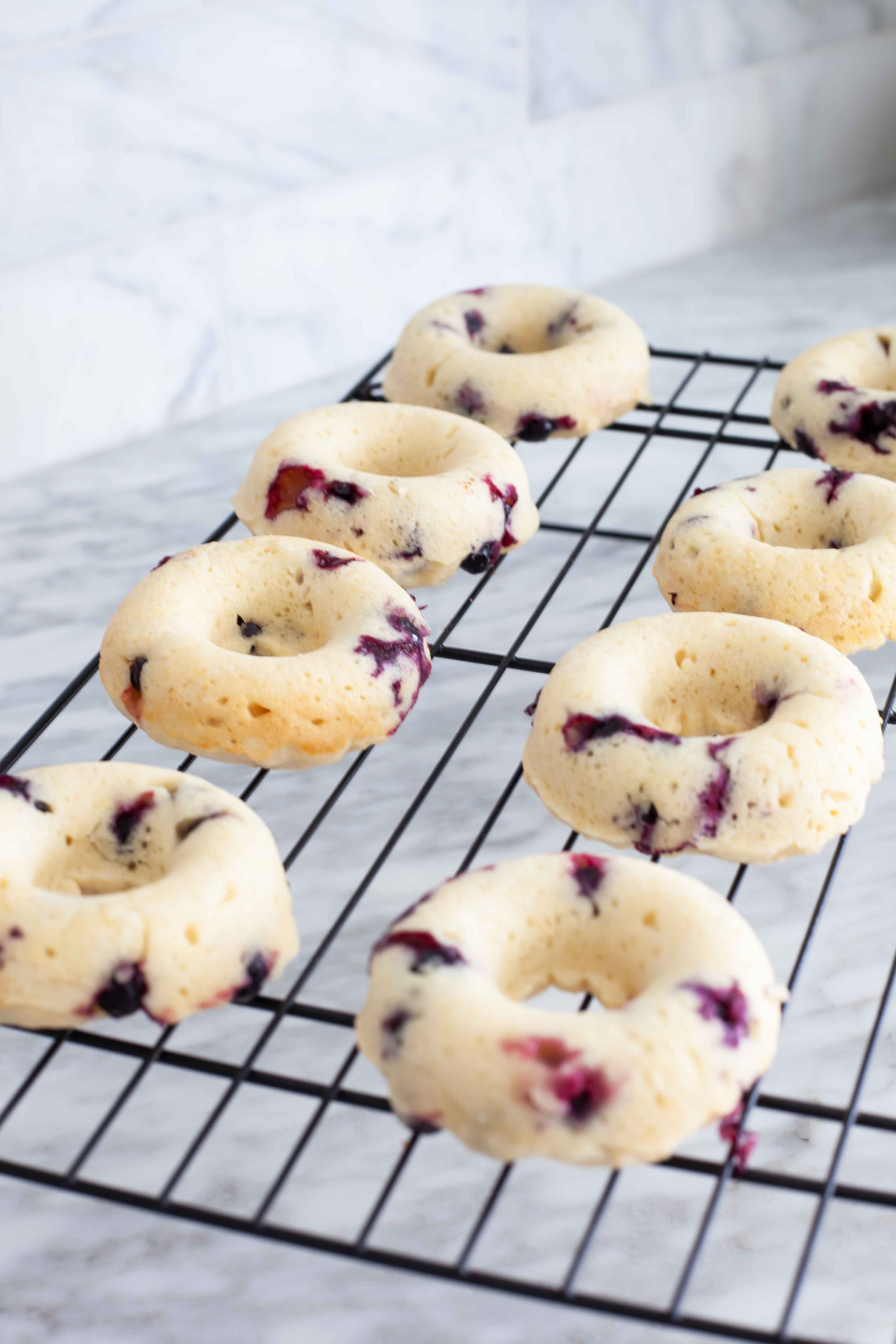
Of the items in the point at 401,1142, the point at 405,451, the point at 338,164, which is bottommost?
the point at 401,1142

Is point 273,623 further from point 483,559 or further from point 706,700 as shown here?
point 706,700

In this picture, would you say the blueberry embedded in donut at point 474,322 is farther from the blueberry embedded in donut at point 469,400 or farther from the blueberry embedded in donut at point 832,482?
the blueberry embedded in donut at point 832,482

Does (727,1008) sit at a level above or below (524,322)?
below

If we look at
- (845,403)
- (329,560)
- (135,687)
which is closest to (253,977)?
(135,687)

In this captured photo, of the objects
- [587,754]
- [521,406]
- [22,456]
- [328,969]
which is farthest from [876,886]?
[22,456]

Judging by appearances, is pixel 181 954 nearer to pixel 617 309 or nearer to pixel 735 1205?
pixel 735 1205

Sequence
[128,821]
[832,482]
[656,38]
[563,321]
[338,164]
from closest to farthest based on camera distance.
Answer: [128,821], [832,482], [563,321], [338,164], [656,38]
